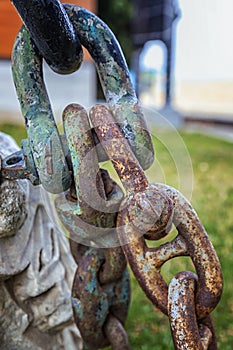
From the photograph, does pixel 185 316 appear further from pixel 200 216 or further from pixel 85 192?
pixel 200 216

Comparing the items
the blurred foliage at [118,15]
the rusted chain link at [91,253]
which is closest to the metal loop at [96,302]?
the rusted chain link at [91,253]

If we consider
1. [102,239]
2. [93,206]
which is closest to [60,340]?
[102,239]

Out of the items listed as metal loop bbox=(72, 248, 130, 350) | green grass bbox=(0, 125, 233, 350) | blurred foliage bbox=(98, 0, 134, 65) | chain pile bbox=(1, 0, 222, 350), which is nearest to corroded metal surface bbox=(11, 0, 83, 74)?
chain pile bbox=(1, 0, 222, 350)

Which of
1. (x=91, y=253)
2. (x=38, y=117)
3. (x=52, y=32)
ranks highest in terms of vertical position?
(x=52, y=32)

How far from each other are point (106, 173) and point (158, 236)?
165 mm

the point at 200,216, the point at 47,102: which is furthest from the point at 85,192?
the point at 200,216

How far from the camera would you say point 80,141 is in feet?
3.19

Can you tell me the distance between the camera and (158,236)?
98 cm

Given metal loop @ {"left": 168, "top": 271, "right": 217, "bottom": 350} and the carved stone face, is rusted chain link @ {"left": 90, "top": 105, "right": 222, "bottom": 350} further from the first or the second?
the carved stone face

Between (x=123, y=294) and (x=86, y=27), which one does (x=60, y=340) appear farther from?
(x=86, y=27)

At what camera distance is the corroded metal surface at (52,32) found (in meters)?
0.91

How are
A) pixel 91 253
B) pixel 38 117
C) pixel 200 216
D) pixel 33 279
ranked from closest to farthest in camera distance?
pixel 38 117
pixel 91 253
pixel 33 279
pixel 200 216

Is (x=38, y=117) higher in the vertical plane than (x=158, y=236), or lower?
higher

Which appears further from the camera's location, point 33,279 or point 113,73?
point 33,279
